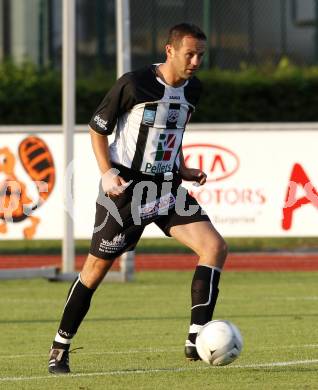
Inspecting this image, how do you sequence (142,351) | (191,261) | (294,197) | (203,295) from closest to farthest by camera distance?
(203,295) → (142,351) → (294,197) → (191,261)

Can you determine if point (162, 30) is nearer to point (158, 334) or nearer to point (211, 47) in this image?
point (211, 47)

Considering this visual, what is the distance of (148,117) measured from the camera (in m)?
8.45

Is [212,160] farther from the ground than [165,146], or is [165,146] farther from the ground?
[165,146]

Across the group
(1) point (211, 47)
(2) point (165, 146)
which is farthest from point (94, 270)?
(1) point (211, 47)

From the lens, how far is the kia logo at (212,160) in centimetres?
1812

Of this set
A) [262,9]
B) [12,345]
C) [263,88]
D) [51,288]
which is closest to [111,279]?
[51,288]

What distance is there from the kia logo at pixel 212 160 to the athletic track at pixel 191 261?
139 centimetres

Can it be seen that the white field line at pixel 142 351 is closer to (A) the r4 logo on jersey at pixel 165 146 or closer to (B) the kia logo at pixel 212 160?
(A) the r4 logo on jersey at pixel 165 146

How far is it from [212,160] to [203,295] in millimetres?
9923

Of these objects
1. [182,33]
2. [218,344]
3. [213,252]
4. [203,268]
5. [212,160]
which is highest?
[182,33]

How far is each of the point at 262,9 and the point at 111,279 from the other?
1193 centimetres

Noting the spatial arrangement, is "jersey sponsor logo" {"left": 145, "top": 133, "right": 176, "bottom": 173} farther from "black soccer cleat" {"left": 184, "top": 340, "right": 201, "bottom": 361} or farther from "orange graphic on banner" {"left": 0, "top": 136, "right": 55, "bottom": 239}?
"orange graphic on banner" {"left": 0, "top": 136, "right": 55, "bottom": 239}

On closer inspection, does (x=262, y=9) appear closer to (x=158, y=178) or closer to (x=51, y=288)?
(x=51, y=288)

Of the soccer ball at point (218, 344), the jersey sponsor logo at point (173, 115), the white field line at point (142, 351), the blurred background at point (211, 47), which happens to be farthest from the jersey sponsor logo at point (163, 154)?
the blurred background at point (211, 47)
